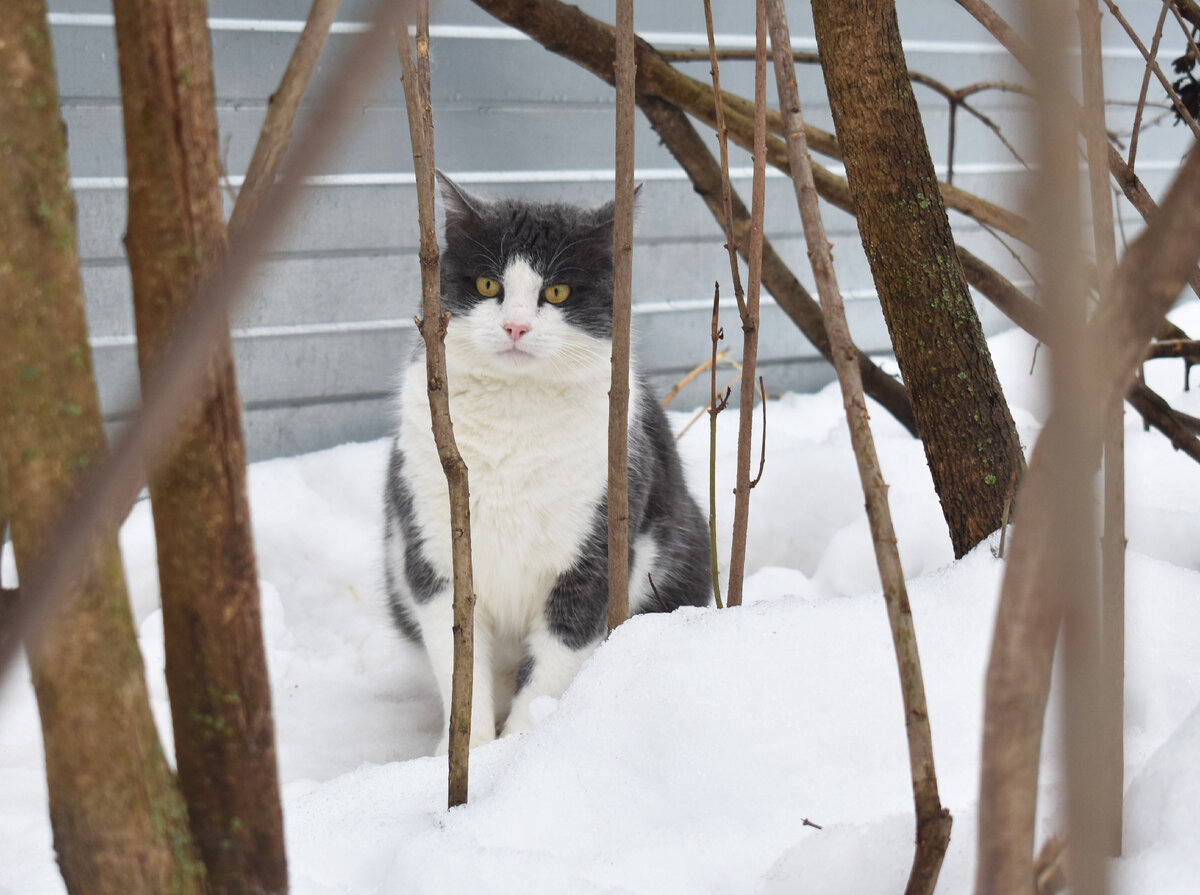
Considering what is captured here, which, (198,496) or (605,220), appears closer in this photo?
(198,496)

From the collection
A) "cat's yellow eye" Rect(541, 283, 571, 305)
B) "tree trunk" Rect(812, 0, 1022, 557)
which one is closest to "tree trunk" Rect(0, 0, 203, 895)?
"tree trunk" Rect(812, 0, 1022, 557)

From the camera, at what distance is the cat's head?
5.30 feet

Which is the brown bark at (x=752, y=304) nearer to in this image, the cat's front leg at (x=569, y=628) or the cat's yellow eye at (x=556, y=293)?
the cat's front leg at (x=569, y=628)

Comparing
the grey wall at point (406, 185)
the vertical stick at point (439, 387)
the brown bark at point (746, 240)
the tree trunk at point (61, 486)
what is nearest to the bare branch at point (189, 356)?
the tree trunk at point (61, 486)

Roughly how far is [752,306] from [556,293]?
2.24ft

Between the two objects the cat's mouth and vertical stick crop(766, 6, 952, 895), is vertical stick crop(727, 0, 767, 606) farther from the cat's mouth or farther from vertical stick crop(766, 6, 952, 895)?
the cat's mouth

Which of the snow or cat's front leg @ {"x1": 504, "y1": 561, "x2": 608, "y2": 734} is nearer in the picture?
the snow

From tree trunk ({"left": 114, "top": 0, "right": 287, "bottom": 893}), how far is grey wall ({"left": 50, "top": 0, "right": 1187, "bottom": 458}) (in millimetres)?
1551

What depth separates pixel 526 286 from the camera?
1650 mm

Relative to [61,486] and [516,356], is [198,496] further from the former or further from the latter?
[516,356]

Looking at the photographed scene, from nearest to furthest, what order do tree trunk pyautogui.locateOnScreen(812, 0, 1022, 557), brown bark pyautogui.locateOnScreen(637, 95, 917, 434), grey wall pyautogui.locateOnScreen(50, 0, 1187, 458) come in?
tree trunk pyautogui.locateOnScreen(812, 0, 1022, 557) < brown bark pyautogui.locateOnScreen(637, 95, 917, 434) < grey wall pyautogui.locateOnScreen(50, 0, 1187, 458)

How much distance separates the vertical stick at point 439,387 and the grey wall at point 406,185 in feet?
4.02

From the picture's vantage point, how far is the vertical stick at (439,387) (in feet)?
2.65

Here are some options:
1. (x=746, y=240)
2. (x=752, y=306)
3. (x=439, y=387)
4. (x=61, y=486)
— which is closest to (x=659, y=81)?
(x=746, y=240)
